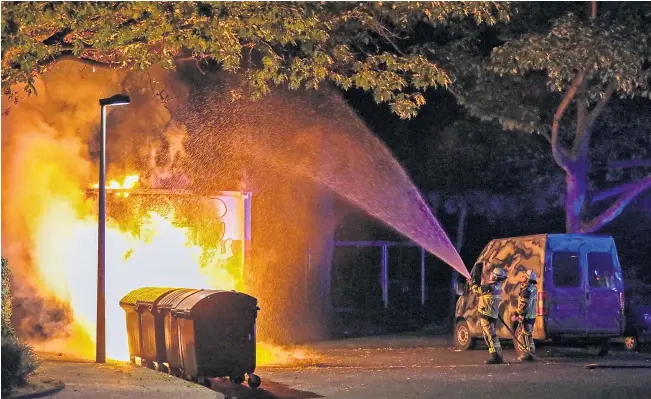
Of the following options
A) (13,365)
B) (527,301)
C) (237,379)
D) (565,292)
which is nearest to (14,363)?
(13,365)

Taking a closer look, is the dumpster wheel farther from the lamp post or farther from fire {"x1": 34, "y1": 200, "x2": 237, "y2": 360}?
fire {"x1": 34, "y1": 200, "x2": 237, "y2": 360}

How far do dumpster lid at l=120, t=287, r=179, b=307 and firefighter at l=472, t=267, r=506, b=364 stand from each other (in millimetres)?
4463

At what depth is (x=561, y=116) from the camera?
21219 millimetres

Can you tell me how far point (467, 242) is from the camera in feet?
118

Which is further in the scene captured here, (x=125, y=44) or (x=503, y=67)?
(x=503, y=67)

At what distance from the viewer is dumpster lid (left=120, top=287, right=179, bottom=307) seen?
1520 cm

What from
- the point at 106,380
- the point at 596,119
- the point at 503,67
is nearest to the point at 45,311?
the point at 106,380

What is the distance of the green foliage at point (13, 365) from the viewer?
36.2ft

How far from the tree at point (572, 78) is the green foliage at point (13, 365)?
10650mm

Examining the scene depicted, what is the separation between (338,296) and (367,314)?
414 centimetres

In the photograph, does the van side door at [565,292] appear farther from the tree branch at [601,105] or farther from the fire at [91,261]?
the fire at [91,261]

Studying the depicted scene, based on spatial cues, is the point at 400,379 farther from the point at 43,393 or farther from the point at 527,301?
the point at 43,393

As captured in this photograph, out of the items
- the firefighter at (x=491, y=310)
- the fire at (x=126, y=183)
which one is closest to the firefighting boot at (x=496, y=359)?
the firefighter at (x=491, y=310)

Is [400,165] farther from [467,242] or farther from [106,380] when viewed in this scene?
[106,380]
